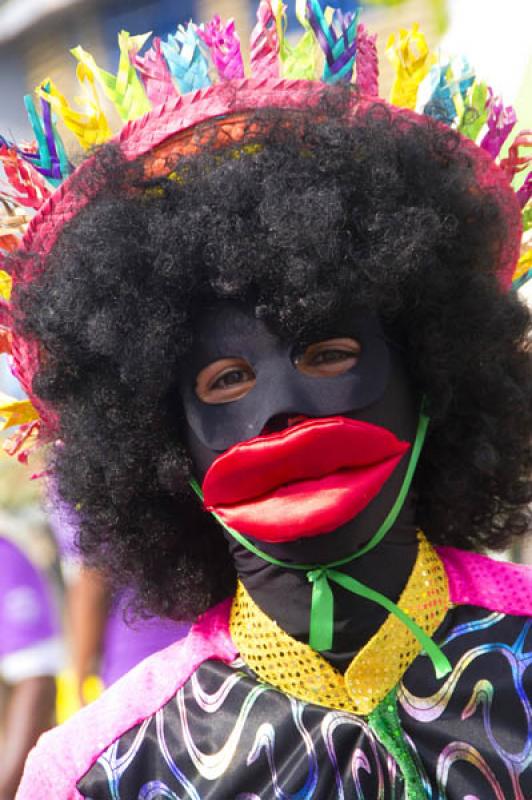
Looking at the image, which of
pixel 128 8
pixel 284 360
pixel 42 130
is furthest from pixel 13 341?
pixel 128 8

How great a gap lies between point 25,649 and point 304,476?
159 cm

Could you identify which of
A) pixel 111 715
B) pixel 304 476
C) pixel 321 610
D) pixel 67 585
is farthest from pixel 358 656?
pixel 67 585

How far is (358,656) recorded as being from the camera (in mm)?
1849

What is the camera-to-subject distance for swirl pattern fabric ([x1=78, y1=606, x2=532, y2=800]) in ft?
5.76

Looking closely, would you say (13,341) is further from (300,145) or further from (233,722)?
(233,722)

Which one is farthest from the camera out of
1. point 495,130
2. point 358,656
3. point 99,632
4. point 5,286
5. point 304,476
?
point 99,632

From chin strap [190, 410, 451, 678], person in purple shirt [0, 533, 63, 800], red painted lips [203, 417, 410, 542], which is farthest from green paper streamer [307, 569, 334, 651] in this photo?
person in purple shirt [0, 533, 63, 800]

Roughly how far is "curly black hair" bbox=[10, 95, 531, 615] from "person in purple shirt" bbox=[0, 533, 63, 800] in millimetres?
957

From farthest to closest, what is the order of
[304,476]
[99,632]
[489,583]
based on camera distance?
[99,632], [489,583], [304,476]

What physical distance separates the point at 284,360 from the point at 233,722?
67 cm

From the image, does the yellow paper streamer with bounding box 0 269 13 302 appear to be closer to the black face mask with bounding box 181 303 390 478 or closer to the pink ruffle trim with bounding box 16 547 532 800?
the black face mask with bounding box 181 303 390 478

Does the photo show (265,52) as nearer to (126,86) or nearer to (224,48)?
(224,48)

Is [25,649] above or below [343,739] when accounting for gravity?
above

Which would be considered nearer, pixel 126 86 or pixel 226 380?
pixel 226 380
